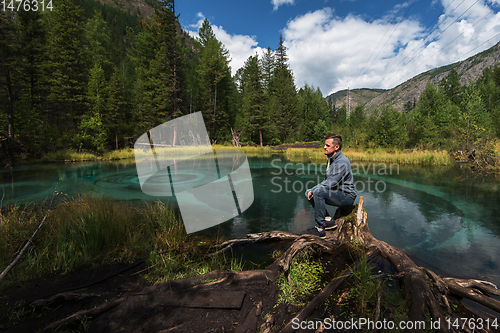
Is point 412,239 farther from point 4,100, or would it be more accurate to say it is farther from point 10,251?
point 4,100

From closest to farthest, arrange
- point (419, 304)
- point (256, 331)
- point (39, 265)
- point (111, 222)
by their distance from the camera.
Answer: point (419, 304)
point (256, 331)
point (39, 265)
point (111, 222)

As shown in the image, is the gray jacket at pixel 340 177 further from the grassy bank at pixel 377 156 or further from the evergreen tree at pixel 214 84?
the evergreen tree at pixel 214 84

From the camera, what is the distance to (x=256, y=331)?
1803 mm

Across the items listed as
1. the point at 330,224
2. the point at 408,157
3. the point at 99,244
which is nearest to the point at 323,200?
the point at 330,224

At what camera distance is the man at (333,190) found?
3.53 m

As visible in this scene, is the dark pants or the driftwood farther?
the dark pants

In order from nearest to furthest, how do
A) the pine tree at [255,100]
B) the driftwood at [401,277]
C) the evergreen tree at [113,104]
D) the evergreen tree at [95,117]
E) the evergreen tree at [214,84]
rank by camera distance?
1. the driftwood at [401,277]
2. the evergreen tree at [95,117]
3. the evergreen tree at [113,104]
4. the evergreen tree at [214,84]
5. the pine tree at [255,100]

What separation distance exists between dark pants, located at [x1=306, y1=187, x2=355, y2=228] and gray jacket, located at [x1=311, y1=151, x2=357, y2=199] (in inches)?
3.5

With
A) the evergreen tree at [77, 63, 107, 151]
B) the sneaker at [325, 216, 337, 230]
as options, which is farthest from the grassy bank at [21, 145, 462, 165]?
the sneaker at [325, 216, 337, 230]

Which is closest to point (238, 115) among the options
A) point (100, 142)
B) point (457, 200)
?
point (100, 142)

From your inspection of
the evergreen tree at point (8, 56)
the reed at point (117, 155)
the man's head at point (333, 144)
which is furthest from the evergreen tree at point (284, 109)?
the man's head at point (333, 144)

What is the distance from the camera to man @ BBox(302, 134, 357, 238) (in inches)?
139

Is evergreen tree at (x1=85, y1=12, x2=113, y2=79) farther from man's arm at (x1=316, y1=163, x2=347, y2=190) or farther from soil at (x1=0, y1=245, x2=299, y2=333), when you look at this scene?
man's arm at (x1=316, y1=163, x2=347, y2=190)

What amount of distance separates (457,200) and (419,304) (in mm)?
8543
